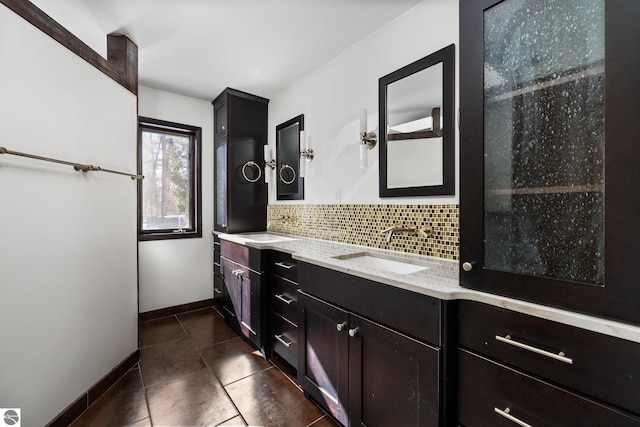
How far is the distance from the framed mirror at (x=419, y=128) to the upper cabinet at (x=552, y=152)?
0.52 metres

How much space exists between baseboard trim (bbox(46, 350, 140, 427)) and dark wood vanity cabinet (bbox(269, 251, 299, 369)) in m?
1.10

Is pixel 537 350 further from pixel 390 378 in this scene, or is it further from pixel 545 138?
pixel 545 138

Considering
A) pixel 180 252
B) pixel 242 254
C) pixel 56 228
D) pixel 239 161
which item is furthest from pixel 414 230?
pixel 180 252

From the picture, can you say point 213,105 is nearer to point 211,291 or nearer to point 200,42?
point 200,42

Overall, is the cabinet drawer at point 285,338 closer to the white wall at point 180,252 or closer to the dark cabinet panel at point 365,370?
the dark cabinet panel at point 365,370

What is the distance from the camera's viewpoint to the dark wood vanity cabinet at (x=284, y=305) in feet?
6.42

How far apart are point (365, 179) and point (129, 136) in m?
1.88

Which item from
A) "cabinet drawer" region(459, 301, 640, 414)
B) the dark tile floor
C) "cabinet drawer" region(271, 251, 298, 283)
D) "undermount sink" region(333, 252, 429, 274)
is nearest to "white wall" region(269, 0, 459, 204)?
"undermount sink" region(333, 252, 429, 274)

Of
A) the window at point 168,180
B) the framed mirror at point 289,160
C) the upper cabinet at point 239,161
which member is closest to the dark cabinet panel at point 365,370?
the framed mirror at point 289,160

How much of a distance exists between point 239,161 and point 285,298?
1808 millimetres

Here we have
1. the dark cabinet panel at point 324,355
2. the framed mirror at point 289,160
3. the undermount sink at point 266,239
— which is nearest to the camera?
the dark cabinet panel at point 324,355

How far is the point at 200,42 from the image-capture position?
221 cm

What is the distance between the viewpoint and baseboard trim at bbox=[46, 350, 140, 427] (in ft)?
4.95

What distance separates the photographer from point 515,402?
0.91 m
